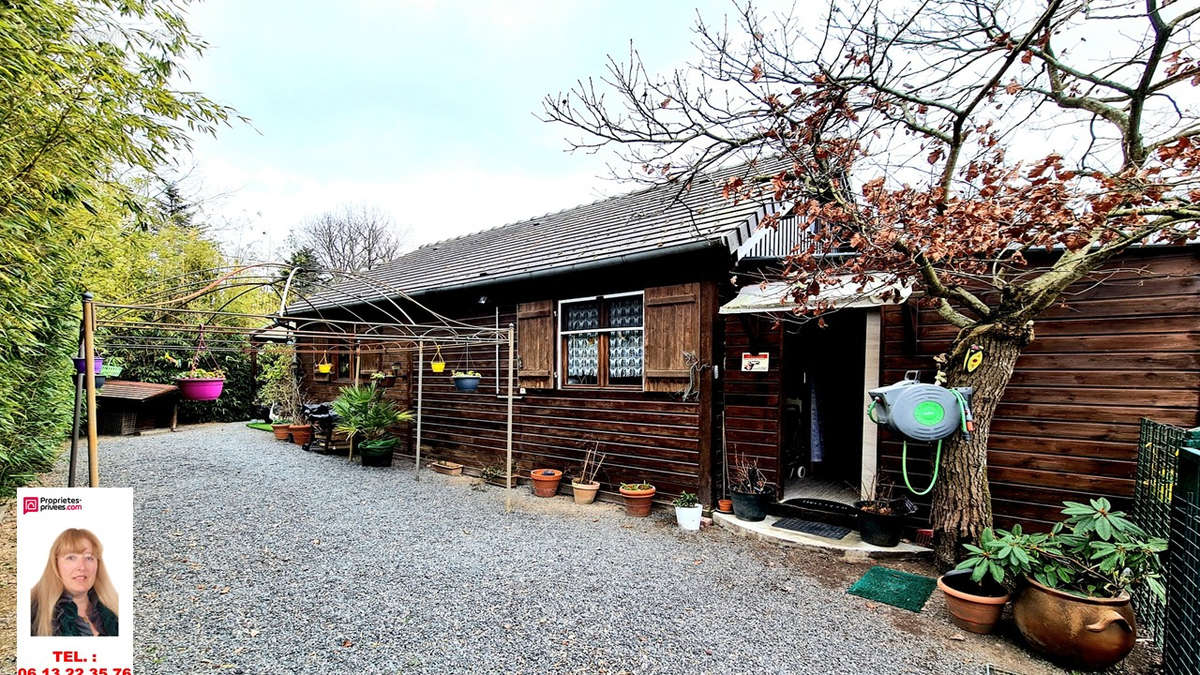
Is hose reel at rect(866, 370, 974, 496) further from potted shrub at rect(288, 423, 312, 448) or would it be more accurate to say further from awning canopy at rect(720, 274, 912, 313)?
potted shrub at rect(288, 423, 312, 448)

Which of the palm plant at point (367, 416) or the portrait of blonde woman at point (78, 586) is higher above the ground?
the portrait of blonde woman at point (78, 586)

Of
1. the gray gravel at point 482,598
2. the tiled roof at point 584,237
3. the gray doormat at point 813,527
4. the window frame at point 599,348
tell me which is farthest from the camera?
the window frame at point 599,348

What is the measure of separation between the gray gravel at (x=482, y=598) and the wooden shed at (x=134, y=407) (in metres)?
6.77

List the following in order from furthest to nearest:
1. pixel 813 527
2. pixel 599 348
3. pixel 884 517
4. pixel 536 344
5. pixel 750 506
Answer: pixel 536 344
pixel 599 348
pixel 750 506
pixel 813 527
pixel 884 517

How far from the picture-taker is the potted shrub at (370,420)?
8.26m

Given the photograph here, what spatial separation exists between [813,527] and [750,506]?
606 mm

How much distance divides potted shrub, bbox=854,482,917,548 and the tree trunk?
60cm

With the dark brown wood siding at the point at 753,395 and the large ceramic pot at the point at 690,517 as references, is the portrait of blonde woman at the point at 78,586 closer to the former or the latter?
the large ceramic pot at the point at 690,517

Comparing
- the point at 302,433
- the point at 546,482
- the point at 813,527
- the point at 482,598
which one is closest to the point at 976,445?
the point at 813,527

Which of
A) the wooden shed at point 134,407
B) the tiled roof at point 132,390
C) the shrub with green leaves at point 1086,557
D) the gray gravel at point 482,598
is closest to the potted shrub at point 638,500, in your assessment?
the gray gravel at point 482,598

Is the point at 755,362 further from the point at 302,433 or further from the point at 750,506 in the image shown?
the point at 302,433

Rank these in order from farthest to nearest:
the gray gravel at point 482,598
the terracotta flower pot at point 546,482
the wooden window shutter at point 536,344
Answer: the wooden window shutter at point 536,344, the terracotta flower pot at point 546,482, the gray gravel at point 482,598

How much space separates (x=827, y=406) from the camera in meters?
6.90

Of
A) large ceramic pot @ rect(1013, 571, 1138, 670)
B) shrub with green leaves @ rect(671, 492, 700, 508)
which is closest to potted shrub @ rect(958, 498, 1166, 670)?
large ceramic pot @ rect(1013, 571, 1138, 670)
